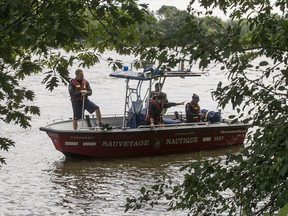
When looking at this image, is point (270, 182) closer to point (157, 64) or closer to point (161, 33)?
point (157, 64)

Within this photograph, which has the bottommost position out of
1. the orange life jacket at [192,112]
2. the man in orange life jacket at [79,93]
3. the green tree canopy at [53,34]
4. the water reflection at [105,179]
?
the water reflection at [105,179]

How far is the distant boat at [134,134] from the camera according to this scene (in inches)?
701

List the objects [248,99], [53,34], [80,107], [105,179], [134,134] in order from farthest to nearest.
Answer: [80,107] → [134,134] → [105,179] → [248,99] → [53,34]

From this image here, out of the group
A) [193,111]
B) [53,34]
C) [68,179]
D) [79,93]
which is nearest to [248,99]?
[53,34]

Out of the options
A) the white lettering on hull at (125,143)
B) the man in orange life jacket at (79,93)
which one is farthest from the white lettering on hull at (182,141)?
the man in orange life jacket at (79,93)

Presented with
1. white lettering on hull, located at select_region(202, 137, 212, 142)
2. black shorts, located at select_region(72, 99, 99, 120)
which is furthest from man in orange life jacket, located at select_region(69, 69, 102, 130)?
white lettering on hull, located at select_region(202, 137, 212, 142)

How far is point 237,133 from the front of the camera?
20.2 m

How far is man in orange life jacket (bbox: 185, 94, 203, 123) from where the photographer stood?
1877cm

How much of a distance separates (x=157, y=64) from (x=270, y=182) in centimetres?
136

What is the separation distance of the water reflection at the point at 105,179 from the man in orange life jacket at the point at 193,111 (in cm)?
121

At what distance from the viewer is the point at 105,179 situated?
16.9 m

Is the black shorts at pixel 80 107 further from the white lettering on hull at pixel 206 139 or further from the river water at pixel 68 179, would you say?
the white lettering on hull at pixel 206 139

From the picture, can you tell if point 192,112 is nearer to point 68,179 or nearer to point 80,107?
point 80,107

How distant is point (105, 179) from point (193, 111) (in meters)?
3.65
